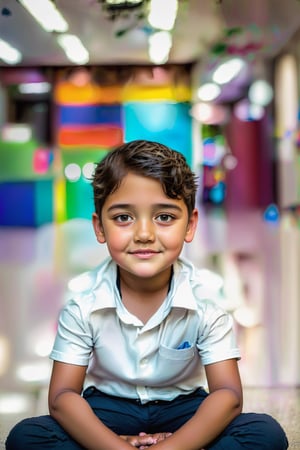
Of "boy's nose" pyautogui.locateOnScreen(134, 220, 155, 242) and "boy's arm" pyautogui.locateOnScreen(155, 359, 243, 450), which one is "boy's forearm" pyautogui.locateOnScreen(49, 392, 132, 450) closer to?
Result: "boy's arm" pyautogui.locateOnScreen(155, 359, 243, 450)

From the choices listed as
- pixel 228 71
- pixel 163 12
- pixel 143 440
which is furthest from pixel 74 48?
pixel 228 71

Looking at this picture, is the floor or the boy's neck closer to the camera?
the boy's neck

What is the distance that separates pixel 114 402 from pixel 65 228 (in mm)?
4438

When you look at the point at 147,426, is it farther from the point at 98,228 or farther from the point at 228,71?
the point at 228,71

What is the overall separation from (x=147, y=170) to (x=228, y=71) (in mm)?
5885

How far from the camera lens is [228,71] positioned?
6.80 m

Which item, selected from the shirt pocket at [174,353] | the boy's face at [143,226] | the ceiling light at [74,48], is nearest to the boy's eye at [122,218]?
the boy's face at [143,226]

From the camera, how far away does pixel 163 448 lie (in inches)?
41.2

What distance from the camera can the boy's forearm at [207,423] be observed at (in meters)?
1.06

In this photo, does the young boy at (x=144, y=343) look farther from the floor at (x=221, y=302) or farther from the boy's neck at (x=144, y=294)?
the floor at (x=221, y=302)

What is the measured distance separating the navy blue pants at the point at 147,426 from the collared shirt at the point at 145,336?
4 centimetres

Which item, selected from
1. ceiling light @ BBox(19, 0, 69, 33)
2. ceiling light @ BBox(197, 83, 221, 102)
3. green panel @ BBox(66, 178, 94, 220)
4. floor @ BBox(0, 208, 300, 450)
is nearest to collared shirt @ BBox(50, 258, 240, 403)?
floor @ BBox(0, 208, 300, 450)

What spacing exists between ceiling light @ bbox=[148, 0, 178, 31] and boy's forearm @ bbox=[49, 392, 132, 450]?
1584mm

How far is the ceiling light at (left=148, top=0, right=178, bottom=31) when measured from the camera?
247 centimetres
